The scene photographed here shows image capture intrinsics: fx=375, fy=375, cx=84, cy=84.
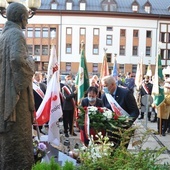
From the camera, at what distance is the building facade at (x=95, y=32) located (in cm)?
5891

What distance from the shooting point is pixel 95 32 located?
2336 inches

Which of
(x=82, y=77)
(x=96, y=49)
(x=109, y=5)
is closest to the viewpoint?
(x=82, y=77)

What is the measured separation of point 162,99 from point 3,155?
8446 millimetres

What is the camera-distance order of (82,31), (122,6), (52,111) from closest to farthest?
1. (52,111)
2. (82,31)
3. (122,6)

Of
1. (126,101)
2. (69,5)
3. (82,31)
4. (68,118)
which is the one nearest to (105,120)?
(126,101)

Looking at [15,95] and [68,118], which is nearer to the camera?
[15,95]

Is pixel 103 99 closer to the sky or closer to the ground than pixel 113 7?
closer to the ground

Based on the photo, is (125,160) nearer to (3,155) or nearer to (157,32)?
(3,155)

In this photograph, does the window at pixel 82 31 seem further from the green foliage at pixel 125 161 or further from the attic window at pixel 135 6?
the green foliage at pixel 125 161

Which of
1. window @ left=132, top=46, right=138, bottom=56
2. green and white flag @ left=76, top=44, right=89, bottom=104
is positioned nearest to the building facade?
window @ left=132, top=46, right=138, bottom=56

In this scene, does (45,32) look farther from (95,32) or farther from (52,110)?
(52,110)

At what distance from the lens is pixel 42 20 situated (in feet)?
195

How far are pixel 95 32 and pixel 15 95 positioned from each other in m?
55.8

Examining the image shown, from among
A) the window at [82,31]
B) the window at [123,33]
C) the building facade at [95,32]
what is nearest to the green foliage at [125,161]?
the building facade at [95,32]
